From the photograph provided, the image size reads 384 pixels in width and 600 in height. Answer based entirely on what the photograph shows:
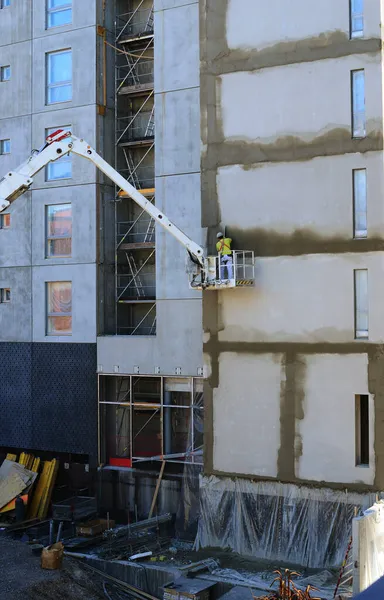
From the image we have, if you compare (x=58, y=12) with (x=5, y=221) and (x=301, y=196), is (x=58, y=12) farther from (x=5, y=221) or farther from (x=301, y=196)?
(x=301, y=196)

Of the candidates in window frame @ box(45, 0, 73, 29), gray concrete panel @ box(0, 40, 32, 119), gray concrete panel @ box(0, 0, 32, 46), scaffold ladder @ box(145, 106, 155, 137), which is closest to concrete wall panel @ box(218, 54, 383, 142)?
scaffold ladder @ box(145, 106, 155, 137)

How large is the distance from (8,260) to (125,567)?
509 inches

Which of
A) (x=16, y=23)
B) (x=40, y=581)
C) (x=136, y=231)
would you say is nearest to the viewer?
(x=40, y=581)

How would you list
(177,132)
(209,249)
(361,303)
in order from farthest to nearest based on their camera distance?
(177,132) < (209,249) < (361,303)

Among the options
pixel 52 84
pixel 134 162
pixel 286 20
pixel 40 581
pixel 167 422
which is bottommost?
pixel 40 581

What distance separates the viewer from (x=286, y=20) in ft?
72.8

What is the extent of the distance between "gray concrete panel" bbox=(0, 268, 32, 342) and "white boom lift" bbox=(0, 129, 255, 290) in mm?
8028

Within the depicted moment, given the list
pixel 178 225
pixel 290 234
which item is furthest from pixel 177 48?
pixel 290 234

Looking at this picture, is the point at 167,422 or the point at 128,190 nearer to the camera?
the point at 128,190

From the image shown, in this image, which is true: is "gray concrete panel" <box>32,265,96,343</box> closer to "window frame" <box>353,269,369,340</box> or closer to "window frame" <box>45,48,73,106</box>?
"window frame" <box>45,48,73,106</box>

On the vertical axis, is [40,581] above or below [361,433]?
below

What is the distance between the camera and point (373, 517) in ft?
60.4

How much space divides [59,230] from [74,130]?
363 cm

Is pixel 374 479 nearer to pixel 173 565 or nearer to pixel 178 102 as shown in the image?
pixel 173 565
